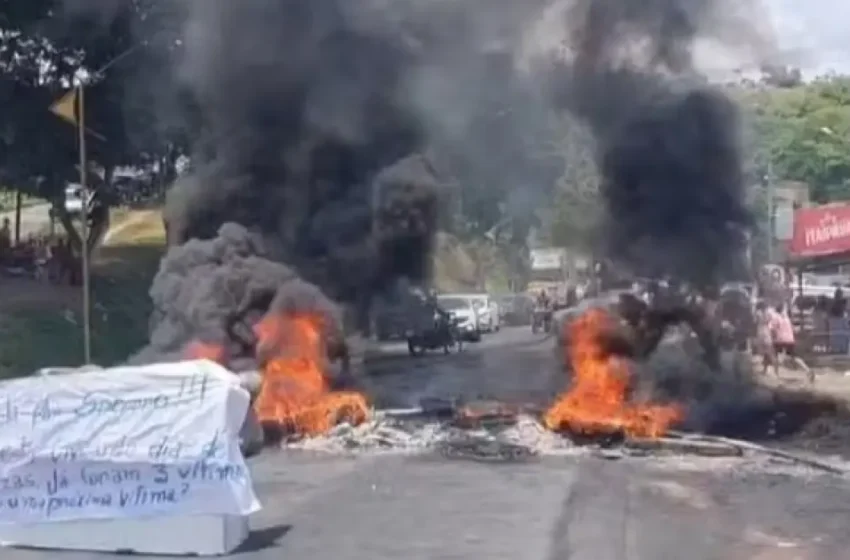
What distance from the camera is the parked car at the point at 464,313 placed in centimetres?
4559

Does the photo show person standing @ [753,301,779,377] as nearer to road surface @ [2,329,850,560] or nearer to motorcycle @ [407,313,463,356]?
motorcycle @ [407,313,463,356]

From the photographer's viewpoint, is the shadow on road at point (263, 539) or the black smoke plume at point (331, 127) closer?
the shadow on road at point (263, 539)

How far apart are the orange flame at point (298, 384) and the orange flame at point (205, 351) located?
0.58m

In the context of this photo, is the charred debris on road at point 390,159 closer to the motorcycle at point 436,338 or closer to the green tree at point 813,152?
the motorcycle at point 436,338

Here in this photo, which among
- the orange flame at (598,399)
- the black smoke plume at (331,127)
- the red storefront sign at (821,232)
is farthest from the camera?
the red storefront sign at (821,232)

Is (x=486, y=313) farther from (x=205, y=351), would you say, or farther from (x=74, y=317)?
(x=205, y=351)

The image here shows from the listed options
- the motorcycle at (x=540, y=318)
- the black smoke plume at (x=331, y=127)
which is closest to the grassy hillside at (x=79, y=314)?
the black smoke plume at (x=331, y=127)

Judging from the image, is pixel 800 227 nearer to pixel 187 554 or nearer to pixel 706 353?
pixel 706 353

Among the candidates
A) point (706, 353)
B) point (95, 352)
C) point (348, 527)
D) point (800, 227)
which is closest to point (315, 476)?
point (348, 527)

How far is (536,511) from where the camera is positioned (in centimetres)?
1384

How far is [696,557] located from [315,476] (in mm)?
6020

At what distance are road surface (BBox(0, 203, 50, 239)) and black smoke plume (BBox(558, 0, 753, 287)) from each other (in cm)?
3163

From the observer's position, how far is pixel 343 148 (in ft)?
86.1

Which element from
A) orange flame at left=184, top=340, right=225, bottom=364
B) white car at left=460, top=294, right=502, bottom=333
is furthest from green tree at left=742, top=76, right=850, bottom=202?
orange flame at left=184, top=340, right=225, bottom=364
